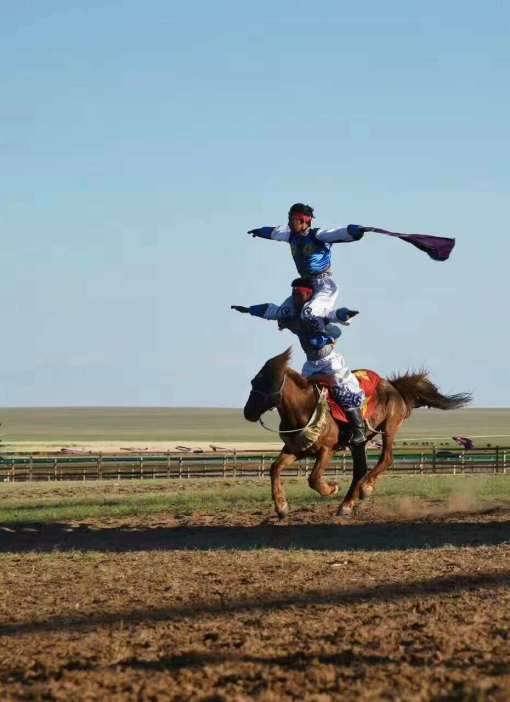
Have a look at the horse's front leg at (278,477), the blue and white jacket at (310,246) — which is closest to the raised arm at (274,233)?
the blue and white jacket at (310,246)

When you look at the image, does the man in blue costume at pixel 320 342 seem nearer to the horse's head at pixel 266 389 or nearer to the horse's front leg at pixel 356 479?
the horse's front leg at pixel 356 479

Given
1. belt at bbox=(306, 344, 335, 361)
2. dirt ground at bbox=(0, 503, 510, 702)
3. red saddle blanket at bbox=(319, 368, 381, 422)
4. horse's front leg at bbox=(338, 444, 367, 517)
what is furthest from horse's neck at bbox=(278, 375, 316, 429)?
horse's front leg at bbox=(338, 444, 367, 517)

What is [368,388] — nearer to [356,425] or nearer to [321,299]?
[356,425]

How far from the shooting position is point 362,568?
38.2 feet

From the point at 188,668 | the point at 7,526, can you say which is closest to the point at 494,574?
the point at 188,668

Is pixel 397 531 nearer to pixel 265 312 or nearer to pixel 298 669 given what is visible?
pixel 265 312

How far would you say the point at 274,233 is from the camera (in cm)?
1766

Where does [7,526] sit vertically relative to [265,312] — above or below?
below

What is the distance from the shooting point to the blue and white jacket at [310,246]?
1723cm

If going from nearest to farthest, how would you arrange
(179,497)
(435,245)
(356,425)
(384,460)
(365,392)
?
(435,245)
(356,425)
(365,392)
(384,460)
(179,497)

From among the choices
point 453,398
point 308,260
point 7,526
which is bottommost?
point 7,526

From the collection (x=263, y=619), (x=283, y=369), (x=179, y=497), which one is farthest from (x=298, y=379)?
(x=179, y=497)

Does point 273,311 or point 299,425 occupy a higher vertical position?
point 273,311

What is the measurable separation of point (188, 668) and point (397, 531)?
979 centimetres
